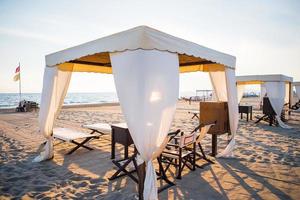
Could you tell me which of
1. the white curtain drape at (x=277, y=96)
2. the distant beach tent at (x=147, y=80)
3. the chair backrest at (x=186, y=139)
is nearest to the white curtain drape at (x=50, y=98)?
the distant beach tent at (x=147, y=80)

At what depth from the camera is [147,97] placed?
10.3 ft

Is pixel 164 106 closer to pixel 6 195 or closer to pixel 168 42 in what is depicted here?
pixel 168 42

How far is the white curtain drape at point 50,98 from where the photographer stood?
510 centimetres

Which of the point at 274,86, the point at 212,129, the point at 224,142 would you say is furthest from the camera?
the point at 274,86

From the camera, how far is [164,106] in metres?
3.31

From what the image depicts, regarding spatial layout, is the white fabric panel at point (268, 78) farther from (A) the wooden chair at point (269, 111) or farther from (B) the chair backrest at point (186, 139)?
(B) the chair backrest at point (186, 139)

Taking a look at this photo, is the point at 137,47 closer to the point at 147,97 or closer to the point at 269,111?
the point at 147,97

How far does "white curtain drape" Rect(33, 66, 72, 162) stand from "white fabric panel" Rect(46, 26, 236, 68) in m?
0.72

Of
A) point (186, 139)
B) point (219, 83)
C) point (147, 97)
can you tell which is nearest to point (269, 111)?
point (219, 83)

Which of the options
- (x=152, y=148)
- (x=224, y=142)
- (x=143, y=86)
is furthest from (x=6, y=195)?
(x=224, y=142)

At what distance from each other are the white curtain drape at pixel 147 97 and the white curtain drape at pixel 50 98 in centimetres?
244

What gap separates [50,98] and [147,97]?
3079 mm

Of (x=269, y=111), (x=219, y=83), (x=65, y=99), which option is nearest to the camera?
→ (x=219, y=83)

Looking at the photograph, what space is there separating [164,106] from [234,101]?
9.00 ft
